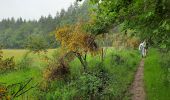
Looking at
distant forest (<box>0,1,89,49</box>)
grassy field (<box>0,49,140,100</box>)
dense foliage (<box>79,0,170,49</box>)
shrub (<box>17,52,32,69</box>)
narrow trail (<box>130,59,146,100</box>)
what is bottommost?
narrow trail (<box>130,59,146,100</box>)

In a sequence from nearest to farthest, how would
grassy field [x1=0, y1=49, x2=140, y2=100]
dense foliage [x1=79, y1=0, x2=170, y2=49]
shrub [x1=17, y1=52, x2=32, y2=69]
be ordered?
dense foliage [x1=79, y1=0, x2=170, y2=49], grassy field [x1=0, y1=49, x2=140, y2=100], shrub [x1=17, y1=52, x2=32, y2=69]

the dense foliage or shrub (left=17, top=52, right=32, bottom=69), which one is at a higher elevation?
the dense foliage

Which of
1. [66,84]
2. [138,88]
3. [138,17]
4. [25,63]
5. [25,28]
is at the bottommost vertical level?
[138,88]

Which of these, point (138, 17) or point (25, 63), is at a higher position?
point (138, 17)

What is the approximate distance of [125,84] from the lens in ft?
71.0

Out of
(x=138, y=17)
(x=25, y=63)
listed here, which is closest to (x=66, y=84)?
(x=25, y=63)

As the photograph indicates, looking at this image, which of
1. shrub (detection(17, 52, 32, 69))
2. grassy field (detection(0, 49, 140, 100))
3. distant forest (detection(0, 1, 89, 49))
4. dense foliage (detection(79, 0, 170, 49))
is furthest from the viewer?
distant forest (detection(0, 1, 89, 49))

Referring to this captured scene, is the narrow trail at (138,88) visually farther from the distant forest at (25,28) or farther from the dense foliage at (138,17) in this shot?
the distant forest at (25,28)

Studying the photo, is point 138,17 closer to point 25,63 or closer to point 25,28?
point 25,63

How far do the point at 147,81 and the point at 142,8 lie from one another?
463 inches

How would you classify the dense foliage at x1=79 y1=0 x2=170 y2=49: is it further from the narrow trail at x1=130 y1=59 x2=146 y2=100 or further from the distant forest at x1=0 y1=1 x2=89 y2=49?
the distant forest at x1=0 y1=1 x2=89 y2=49

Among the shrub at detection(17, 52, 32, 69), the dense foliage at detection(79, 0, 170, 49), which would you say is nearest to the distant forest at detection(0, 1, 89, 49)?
the shrub at detection(17, 52, 32, 69)

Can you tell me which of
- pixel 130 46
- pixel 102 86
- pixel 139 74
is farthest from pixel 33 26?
pixel 102 86

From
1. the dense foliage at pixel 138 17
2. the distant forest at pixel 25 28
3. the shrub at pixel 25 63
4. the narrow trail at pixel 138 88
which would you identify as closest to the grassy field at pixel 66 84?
the shrub at pixel 25 63
